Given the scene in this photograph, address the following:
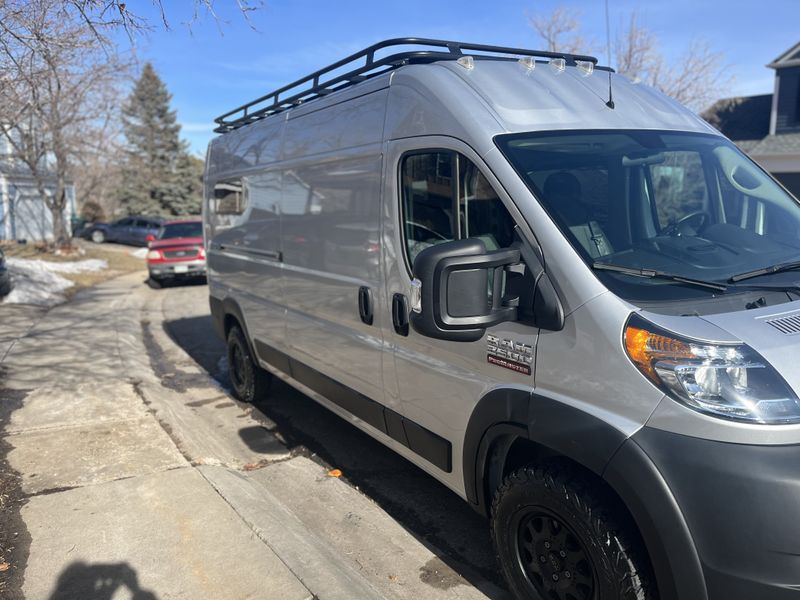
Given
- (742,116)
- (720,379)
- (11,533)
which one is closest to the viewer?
(720,379)

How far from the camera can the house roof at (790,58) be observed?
19.0 m

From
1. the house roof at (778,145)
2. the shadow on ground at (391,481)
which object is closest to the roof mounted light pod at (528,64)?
the shadow on ground at (391,481)

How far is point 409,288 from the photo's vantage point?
342cm

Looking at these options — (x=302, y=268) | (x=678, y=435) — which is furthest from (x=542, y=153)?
(x=302, y=268)

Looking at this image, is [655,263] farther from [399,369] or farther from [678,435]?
Answer: [399,369]

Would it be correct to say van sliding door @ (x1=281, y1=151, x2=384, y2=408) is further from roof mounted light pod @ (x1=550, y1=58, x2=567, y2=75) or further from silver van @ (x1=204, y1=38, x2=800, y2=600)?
roof mounted light pod @ (x1=550, y1=58, x2=567, y2=75)

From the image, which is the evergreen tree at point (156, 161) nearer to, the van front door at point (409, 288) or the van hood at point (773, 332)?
the van front door at point (409, 288)

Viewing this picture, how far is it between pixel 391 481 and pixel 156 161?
1964 inches

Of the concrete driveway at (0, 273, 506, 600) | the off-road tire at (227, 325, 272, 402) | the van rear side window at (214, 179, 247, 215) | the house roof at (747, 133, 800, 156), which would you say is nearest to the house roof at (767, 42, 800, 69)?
the house roof at (747, 133, 800, 156)

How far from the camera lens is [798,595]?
2.01 meters

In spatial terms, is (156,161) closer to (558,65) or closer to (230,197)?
(230,197)

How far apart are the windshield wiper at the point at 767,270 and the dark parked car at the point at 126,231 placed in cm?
3105

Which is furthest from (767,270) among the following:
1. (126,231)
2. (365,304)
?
(126,231)

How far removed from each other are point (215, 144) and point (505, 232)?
16.1 ft
